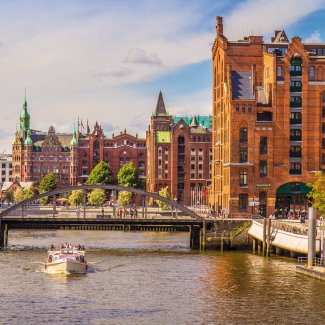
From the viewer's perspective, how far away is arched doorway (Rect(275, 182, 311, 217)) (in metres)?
144

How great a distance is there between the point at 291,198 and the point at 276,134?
11.1 metres

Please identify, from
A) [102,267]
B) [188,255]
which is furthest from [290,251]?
[102,267]

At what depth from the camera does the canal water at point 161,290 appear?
63.8m

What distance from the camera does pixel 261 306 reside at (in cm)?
6862

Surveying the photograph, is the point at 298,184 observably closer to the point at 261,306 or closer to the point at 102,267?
the point at 102,267

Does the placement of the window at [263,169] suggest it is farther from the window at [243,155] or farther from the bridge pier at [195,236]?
the bridge pier at [195,236]

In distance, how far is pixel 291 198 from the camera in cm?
14488

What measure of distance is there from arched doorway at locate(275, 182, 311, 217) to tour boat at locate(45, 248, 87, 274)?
61.0 metres

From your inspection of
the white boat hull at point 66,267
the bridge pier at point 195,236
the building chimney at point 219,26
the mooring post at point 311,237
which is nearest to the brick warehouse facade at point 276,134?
the building chimney at point 219,26

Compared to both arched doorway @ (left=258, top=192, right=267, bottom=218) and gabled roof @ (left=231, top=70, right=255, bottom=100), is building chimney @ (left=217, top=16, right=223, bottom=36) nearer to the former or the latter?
gabled roof @ (left=231, top=70, right=255, bottom=100)

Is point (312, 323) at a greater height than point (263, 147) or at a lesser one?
lesser

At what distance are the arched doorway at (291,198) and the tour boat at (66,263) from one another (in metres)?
61.0

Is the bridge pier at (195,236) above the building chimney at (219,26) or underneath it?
underneath

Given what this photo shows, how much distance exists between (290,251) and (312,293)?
28.4 m
